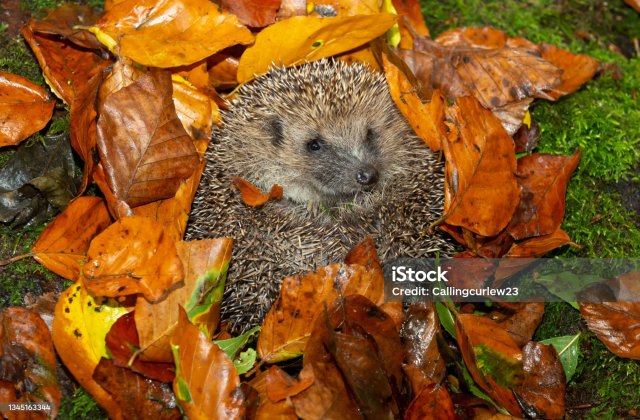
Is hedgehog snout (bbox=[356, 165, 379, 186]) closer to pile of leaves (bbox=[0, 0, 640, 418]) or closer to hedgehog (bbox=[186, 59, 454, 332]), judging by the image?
hedgehog (bbox=[186, 59, 454, 332])

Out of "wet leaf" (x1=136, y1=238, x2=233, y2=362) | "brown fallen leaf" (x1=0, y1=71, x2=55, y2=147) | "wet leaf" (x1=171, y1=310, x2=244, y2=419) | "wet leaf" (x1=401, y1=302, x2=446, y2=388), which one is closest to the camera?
"wet leaf" (x1=171, y1=310, x2=244, y2=419)

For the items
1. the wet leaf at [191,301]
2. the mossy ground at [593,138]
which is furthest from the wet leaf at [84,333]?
the mossy ground at [593,138]

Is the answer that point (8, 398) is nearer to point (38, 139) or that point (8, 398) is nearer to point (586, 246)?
point (38, 139)

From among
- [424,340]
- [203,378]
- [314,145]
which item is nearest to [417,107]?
[314,145]

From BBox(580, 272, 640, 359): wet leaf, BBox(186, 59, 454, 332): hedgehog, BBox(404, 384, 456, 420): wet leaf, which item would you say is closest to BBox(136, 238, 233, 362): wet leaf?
BBox(186, 59, 454, 332): hedgehog

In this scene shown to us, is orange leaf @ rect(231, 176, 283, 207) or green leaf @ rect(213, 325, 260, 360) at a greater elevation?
orange leaf @ rect(231, 176, 283, 207)

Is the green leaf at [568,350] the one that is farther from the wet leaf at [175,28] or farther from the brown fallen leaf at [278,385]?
the wet leaf at [175,28]
